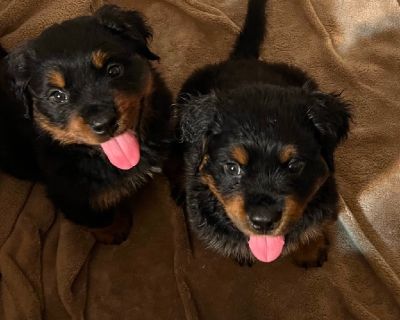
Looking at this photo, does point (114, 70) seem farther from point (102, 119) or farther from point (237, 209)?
point (237, 209)

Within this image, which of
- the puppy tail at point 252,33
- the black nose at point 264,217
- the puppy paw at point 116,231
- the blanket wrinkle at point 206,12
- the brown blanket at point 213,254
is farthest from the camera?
the blanket wrinkle at point 206,12

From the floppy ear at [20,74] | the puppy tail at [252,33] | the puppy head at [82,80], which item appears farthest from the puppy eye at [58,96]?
the puppy tail at [252,33]

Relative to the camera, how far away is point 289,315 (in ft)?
7.83

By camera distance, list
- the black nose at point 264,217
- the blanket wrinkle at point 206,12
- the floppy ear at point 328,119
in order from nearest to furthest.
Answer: the black nose at point 264,217 → the floppy ear at point 328,119 → the blanket wrinkle at point 206,12

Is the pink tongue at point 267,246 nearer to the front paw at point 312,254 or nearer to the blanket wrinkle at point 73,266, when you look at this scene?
the front paw at point 312,254

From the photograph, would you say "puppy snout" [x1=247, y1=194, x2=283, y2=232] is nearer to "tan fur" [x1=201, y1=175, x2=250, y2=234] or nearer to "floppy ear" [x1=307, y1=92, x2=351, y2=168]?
"tan fur" [x1=201, y1=175, x2=250, y2=234]

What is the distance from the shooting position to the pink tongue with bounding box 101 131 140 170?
2127 millimetres

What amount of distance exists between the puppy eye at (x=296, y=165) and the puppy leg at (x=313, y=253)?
65 centimetres

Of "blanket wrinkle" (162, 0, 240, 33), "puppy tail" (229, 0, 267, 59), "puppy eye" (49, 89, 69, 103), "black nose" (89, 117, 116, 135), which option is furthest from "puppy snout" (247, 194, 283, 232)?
"blanket wrinkle" (162, 0, 240, 33)

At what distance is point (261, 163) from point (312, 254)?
32.2 inches

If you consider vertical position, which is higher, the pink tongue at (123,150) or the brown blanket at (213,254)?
the pink tongue at (123,150)

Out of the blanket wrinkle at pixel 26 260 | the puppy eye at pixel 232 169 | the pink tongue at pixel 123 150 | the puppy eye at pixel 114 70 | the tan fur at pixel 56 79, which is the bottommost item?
the blanket wrinkle at pixel 26 260

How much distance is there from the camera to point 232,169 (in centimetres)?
185

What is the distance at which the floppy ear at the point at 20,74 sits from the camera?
2.07 metres
